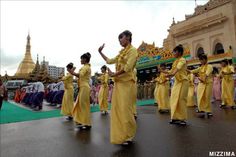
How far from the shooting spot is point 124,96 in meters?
3.69

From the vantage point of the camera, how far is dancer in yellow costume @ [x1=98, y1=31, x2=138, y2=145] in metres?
3.58

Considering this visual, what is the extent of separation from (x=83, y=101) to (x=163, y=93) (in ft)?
13.7

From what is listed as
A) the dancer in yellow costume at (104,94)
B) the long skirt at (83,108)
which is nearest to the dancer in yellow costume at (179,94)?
the long skirt at (83,108)

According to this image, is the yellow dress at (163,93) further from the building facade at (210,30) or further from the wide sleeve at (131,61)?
the building facade at (210,30)

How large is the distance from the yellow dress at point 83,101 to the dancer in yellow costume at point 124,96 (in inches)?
78.8

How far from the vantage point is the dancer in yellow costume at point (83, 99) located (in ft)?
18.5

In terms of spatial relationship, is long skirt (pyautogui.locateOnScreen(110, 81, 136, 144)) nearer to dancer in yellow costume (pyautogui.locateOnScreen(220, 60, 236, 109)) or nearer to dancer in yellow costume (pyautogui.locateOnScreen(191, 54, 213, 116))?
dancer in yellow costume (pyautogui.locateOnScreen(191, 54, 213, 116))

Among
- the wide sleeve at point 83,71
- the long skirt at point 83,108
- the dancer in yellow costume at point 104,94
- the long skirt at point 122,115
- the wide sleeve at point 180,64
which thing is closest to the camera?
the long skirt at point 122,115

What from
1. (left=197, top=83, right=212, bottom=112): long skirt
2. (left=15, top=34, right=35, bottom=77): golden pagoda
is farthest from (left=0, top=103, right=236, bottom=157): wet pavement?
(left=15, top=34, right=35, bottom=77): golden pagoda

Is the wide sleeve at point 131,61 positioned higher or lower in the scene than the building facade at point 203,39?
lower

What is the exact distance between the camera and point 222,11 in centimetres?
2798

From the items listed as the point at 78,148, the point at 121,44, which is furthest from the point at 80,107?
the point at 121,44

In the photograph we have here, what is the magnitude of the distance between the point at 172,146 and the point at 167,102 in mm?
5636

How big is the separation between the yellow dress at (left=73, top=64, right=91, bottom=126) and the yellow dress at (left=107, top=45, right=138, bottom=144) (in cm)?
202
